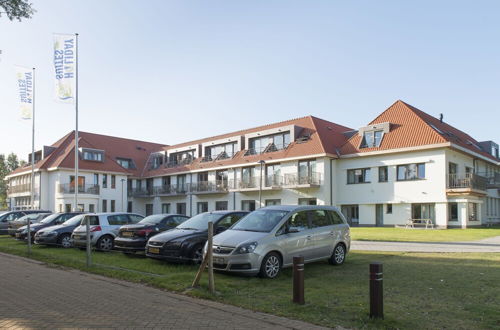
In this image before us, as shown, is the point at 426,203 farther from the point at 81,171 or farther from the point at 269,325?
the point at 81,171

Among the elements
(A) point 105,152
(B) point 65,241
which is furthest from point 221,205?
(B) point 65,241

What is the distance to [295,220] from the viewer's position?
10.6m

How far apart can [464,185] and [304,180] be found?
1273cm

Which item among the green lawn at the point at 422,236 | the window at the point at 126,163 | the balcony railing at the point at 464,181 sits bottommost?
the green lawn at the point at 422,236

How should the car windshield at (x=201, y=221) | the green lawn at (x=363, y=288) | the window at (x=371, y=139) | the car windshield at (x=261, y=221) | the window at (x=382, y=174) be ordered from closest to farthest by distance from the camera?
1. the green lawn at (x=363, y=288)
2. the car windshield at (x=261, y=221)
3. the car windshield at (x=201, y=221)
4. the window at (x=382, y=174)
5. the window at (x=371, y=139)

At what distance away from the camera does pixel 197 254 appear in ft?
36.7

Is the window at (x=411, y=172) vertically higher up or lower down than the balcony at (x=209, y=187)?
higher up

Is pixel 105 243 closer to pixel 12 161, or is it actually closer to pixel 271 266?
pixel 271 266

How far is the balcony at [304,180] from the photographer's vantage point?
3762cm

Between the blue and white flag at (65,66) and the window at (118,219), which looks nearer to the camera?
the window at (118,219)

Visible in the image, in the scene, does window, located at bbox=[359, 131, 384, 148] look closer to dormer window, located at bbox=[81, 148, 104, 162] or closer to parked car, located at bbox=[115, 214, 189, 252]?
parked car, located at bbox=[115, 214, 189, 252]

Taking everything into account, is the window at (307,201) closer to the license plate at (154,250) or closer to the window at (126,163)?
the window at (126,163)

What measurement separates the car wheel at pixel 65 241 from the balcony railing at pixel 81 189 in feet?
105

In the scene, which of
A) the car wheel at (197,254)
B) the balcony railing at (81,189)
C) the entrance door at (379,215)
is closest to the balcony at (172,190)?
the balcony railing at (81,189)
